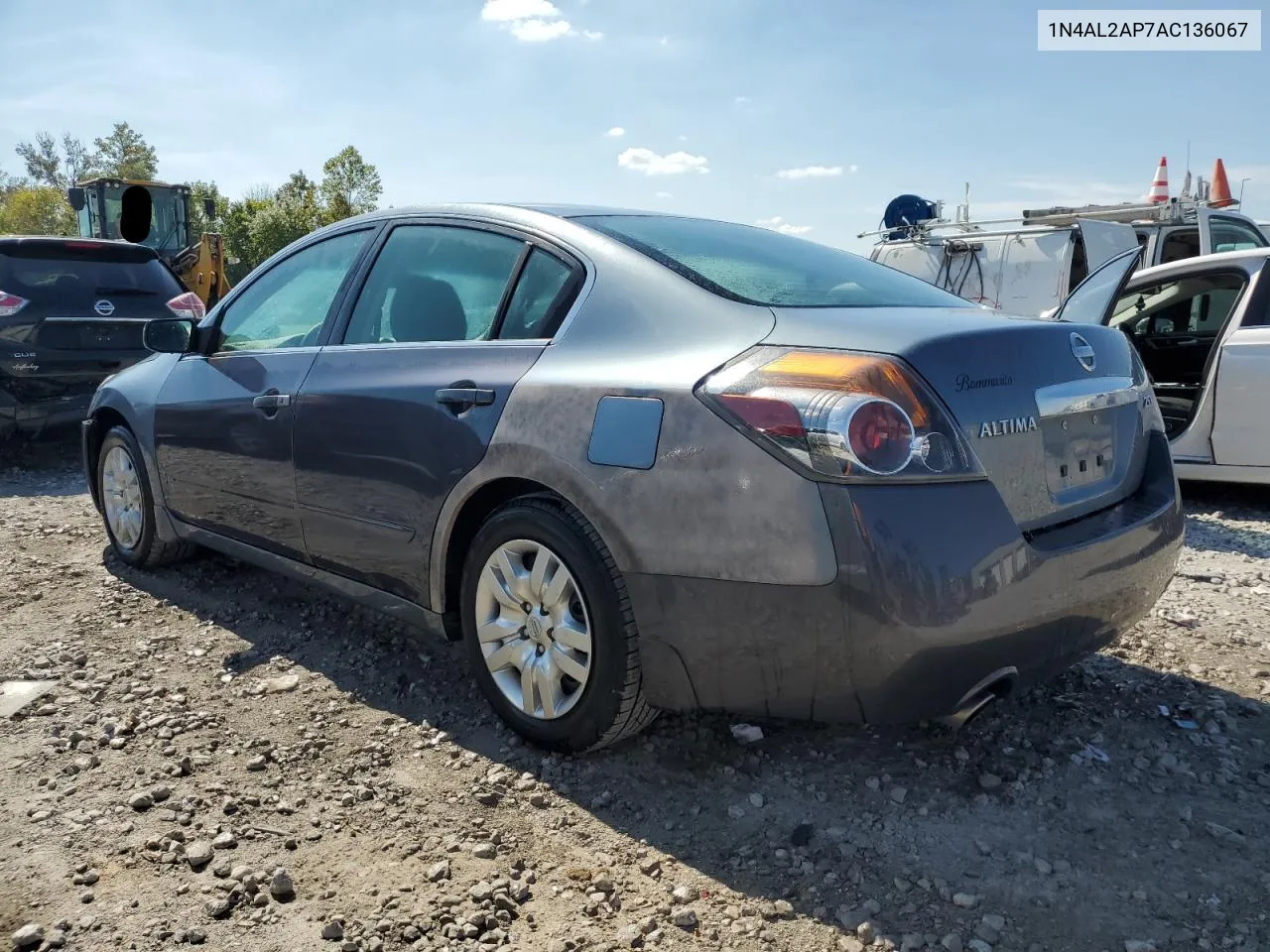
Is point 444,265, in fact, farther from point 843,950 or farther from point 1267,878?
point 1267,878

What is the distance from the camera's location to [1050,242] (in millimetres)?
10945

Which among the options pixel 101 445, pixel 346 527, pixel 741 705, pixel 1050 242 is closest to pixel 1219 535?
pixel 741 705

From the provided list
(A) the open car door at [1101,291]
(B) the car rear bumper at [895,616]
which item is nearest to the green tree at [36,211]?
(A) the open car door at [1101,291]

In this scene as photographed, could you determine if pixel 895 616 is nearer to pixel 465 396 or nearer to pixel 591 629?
pixel 591 629

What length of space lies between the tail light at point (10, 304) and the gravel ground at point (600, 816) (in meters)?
4.21

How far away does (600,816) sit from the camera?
256 cm

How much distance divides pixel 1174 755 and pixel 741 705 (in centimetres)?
130

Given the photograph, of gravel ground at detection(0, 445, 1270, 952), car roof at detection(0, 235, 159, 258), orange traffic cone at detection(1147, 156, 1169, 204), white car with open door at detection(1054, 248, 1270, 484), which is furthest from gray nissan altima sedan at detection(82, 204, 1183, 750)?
orange traffic cone at detection(1147, 156, 1169, 204)

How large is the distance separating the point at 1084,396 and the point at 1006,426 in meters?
0.40

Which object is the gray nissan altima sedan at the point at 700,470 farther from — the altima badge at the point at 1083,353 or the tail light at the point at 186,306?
the tail light at the point at 186,306

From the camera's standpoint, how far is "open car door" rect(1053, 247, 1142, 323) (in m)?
4.89

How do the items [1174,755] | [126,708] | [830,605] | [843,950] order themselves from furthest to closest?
1. [126,708]
2. [1174,755]
3. [830,605]
4. [843,950]

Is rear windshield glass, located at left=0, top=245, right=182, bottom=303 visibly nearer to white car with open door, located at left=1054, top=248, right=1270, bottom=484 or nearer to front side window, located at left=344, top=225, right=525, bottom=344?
front side window, located at left=344, top=225, right=525, bottom=344

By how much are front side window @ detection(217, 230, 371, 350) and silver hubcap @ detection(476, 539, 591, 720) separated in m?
1.32
